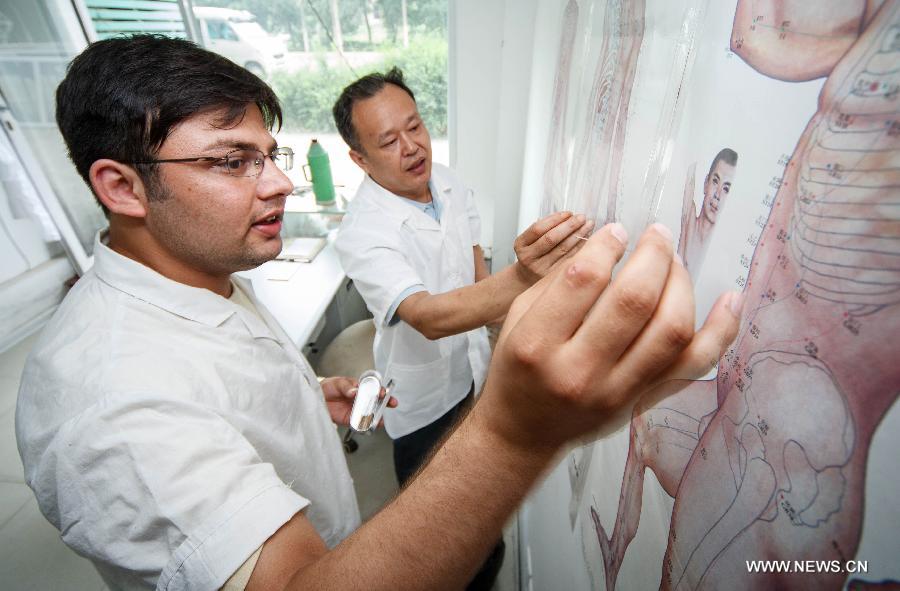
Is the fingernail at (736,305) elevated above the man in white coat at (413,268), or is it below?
above

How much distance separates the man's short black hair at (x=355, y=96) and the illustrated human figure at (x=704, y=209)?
3.99ft

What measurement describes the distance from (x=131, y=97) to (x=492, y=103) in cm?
214

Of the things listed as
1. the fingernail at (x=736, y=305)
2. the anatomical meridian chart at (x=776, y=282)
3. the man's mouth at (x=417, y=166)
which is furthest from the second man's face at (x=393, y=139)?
the fingernail at (x=736, y=305)

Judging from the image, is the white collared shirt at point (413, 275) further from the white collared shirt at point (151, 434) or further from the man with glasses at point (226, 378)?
the white collared shirt at point (151, 434)

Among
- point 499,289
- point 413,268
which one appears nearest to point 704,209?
point 499,289

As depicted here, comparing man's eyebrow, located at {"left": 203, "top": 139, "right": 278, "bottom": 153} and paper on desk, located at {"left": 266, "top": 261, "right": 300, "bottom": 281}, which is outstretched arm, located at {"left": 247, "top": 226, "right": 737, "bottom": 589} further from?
paper on desk, located at {"left": 266, "top": 261, "right": 300, "bottom": 281}

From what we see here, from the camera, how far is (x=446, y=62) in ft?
8.48

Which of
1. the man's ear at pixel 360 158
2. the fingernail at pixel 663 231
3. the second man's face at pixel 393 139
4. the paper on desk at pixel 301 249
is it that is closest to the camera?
the fingernail at pixel 663 231

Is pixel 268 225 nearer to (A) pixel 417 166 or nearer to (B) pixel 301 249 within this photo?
(A) pixel 417 166

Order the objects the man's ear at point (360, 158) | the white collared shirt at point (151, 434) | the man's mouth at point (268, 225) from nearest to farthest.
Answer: the white collared shirt at point (151, 434)
the man's mouth at point (268, 225)
the man's ear at point (360, 158)

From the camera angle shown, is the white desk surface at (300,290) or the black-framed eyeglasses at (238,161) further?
the white desk surface at (300,290)

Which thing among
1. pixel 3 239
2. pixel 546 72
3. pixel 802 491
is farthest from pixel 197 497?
pixel 3 239

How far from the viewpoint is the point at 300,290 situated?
210cm

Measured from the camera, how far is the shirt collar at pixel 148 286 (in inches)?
28.6
